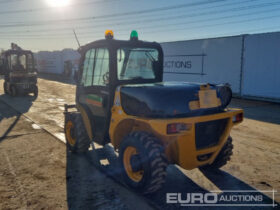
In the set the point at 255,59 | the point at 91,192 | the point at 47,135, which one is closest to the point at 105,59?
the point at 91,192

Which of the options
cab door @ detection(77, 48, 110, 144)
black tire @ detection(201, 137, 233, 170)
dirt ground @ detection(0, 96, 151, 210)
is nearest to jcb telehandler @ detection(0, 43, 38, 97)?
dirt ground @ detection(0, 96, 151, 210)

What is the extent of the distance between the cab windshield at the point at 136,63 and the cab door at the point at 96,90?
236 mm

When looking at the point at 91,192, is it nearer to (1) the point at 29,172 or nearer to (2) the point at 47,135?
(1) the point at 29,172

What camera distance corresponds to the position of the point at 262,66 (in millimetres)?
12180

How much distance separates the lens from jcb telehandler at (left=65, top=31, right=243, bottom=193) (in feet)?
10.9

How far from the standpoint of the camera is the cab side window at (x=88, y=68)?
4621 mm

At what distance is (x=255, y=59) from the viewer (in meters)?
12.4

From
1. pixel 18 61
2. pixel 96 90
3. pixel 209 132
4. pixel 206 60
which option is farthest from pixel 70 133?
pixel 206 60

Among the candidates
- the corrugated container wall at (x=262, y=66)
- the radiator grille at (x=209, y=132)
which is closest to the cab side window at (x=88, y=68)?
the radiator grille at (x=209, y=132)

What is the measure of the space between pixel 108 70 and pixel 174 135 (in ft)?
5.46

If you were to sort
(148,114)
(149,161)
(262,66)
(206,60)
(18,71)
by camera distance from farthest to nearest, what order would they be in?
(206,60) → (18,71) → (262,66) → (148,114) → (149,161)

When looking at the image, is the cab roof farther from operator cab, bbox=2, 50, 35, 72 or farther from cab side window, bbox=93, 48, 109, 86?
operator cab, bbox=2, 50, 35, 72

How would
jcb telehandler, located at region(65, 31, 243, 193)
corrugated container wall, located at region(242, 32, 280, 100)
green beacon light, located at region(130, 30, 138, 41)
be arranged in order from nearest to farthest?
jcb telehandler, located at region(65, 31, 243, 193) → green beacon light, located at region(130, 30, 138, 41) → corrugated container wall, located at region(242, 32, 280, 100)

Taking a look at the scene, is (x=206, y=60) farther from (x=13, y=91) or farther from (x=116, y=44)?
(x=116, y=44)
